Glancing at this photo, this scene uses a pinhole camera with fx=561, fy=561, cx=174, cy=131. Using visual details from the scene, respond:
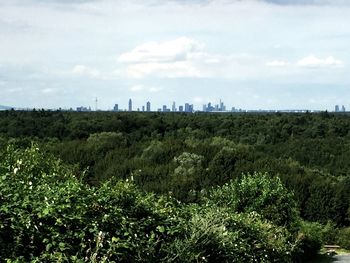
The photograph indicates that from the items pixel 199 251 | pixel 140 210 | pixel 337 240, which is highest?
pixel 140 210

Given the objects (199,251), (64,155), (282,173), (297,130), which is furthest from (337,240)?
(297,130)

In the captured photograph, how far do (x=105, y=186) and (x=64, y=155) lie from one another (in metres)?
45.0

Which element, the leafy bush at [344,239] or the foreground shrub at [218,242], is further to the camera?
the leafy bush at [344,239]

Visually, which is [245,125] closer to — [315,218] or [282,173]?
[282,173]

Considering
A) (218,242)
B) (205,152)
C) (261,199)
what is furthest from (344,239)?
(218,242)

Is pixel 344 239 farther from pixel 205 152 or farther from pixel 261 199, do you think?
pixel 205 152

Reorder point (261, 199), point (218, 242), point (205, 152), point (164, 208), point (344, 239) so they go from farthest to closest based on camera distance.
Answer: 1. point (205, 152)
2. point (344, 239)
3. point (261, 199)
4. point (164, 208)
5. point (218, 242)

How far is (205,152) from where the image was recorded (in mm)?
47844

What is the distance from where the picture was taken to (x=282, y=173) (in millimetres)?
37406

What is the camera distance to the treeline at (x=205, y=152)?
34031 mm

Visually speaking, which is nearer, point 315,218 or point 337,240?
point 337,240

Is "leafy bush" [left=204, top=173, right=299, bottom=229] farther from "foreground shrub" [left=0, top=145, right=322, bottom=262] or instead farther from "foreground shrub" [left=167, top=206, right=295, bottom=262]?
"foreground shrub" [left=0, top=145, right=322, bottom=262]

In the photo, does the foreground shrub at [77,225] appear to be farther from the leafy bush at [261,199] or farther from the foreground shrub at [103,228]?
the leafy bush at [261,199]

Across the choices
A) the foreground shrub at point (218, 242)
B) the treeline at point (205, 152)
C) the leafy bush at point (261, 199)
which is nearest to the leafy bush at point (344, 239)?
the treeline at point (205, 152)
